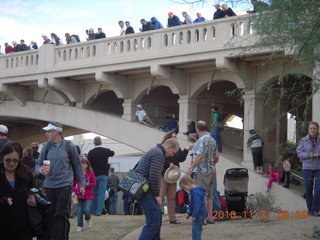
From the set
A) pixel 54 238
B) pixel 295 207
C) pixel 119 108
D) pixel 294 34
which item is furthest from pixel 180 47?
pixel 54 238

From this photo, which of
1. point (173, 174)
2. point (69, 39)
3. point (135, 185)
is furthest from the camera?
point (69, 39)

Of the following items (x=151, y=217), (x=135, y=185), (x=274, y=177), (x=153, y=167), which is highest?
(x=153, y=167)

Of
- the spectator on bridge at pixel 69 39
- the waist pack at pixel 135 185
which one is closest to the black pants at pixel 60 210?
the waist pack at pixel 135 185

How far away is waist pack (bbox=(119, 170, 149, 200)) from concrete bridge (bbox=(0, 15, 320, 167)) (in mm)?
9808

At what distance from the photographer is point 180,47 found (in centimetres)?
2131

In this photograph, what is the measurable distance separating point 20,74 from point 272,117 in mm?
11339

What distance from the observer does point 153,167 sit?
888 centimetres

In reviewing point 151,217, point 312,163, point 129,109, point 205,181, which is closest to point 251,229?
point 205,181

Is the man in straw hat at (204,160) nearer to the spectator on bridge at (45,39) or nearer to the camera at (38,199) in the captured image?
the camera at (38,199)

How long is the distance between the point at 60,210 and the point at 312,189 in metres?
Result: 5.80

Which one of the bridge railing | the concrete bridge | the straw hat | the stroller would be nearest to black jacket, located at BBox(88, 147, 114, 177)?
the stroller

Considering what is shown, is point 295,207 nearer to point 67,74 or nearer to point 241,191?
point 241,191

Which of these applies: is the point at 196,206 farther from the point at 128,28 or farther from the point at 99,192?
the point at 128,28

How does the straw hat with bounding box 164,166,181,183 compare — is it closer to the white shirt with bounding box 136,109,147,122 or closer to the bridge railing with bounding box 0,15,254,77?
the bridge railing with bounding box 0,15,254,77
